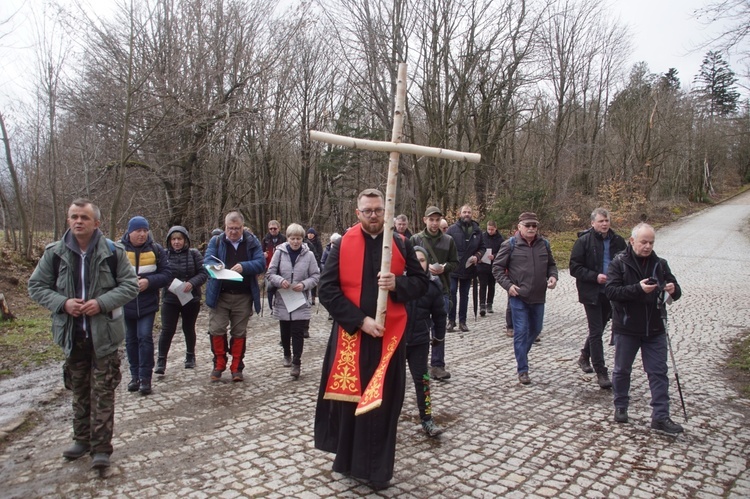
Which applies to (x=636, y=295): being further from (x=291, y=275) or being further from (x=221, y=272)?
(x=221, y=272)

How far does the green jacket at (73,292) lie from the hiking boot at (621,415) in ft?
14.9

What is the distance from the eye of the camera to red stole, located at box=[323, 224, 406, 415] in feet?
12.2

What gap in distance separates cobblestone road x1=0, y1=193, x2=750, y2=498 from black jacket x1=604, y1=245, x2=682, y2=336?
0.95 metres

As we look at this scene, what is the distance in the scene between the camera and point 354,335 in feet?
12.4

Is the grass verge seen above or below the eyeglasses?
below

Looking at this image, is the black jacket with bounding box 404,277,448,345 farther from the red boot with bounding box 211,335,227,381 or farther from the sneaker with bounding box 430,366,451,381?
the red boot with bounding box 211,335,227,381

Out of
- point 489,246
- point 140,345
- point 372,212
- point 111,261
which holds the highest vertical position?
point 372,212

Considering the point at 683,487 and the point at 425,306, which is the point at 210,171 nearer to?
Answer: the point at 425,306

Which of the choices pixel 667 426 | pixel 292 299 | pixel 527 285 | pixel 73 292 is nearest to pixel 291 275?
pixel 292 299

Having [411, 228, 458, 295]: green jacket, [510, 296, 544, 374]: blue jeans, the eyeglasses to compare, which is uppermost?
the eyeglasses

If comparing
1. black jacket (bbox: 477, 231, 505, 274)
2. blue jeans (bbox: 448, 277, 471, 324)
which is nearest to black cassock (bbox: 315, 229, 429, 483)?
blue jeans (bbox: 448, 277, 471, 324)

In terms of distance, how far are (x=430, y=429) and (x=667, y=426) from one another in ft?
7.11

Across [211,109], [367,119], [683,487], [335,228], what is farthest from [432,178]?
[683,487]

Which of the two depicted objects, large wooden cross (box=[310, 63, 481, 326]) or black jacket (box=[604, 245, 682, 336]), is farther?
black jacket (box=[604, 245, 682, 336])
